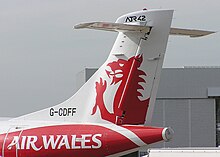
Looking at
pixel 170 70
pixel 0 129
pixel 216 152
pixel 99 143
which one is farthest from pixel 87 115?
pixel 170 70

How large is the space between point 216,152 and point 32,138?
12.5 metres

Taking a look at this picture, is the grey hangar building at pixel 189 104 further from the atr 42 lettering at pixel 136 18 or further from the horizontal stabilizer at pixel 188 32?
the atr 42 lettering at pixel 136 18

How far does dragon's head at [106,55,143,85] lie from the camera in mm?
15430

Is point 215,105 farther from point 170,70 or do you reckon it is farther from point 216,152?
point 216,152

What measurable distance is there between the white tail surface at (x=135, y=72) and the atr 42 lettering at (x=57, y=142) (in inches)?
32.8

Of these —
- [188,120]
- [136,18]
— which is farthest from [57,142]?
[188,120]

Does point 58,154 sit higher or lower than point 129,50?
lower

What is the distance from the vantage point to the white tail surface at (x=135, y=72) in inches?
605

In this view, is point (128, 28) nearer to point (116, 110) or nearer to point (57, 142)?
point (116, 110)

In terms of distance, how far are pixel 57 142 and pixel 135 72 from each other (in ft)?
8.61

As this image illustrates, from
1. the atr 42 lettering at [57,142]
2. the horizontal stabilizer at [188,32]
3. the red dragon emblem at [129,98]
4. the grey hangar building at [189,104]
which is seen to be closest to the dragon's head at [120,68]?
the red dragon emblem at [129,98]

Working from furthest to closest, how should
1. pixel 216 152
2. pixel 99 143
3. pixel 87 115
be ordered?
pixel 216 152, pixel 87 115, pixel 99 143

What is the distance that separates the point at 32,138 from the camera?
50.6 ft

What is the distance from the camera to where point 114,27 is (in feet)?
49.0
